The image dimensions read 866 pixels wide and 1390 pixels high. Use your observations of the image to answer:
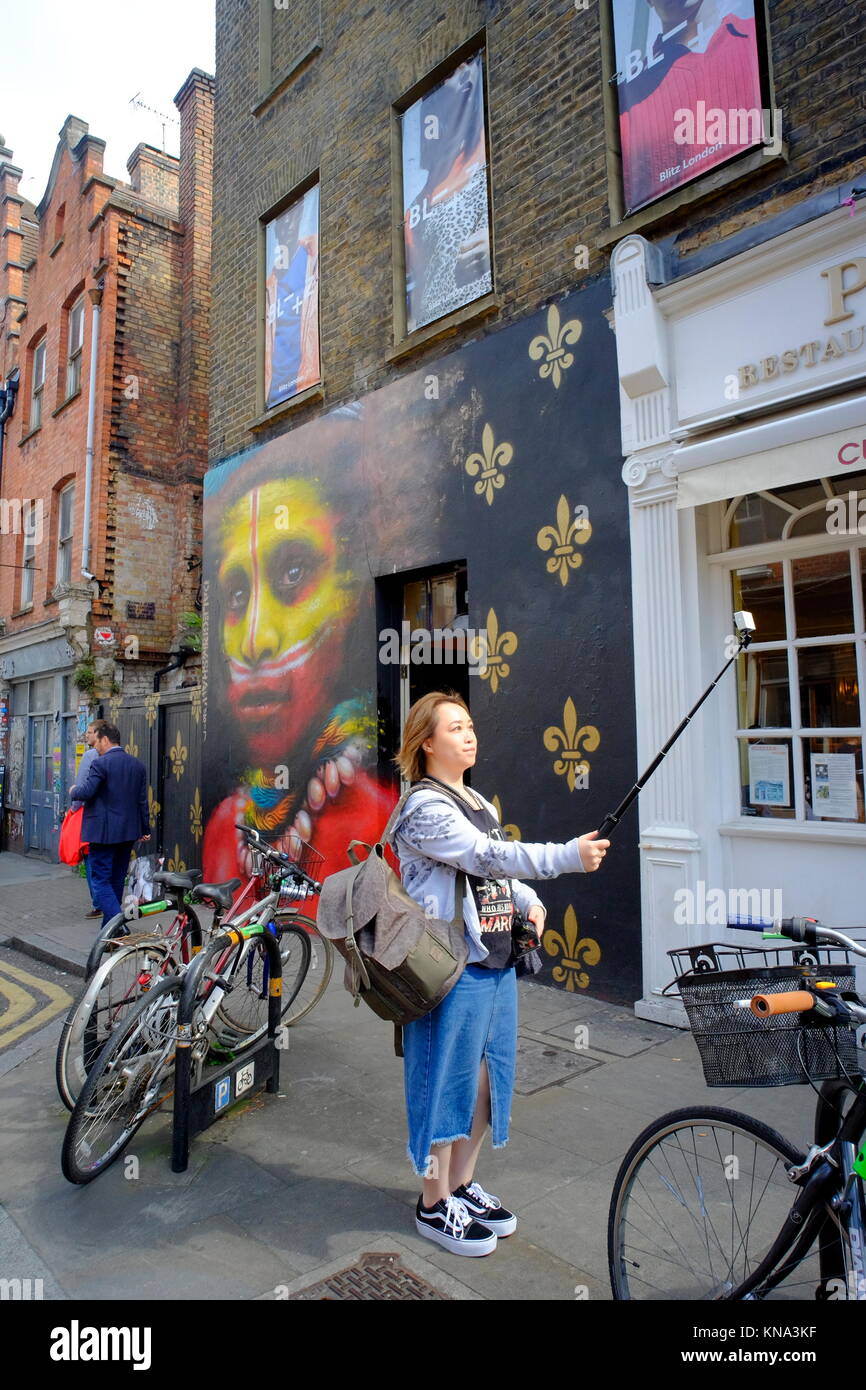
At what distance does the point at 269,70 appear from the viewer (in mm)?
9719

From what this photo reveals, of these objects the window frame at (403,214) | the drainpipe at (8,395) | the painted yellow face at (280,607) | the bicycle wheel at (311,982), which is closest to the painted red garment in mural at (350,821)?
the painted yellow face at (280,607)

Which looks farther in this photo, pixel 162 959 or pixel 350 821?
pixel 350 821

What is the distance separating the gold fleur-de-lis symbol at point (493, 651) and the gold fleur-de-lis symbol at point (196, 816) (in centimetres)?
534

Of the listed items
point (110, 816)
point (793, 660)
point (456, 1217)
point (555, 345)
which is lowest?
point (456, 1217)

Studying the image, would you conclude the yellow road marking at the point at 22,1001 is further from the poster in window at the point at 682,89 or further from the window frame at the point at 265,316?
the poster in window at the point at 682,89

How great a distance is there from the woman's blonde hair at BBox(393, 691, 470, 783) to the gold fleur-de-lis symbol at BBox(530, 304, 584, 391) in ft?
12.8

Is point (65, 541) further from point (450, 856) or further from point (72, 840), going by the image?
point (450, 856)

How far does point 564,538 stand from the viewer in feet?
20.0

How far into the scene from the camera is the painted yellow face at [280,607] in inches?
336

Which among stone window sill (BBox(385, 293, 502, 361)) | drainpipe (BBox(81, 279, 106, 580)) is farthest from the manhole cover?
drainpipe (BBox(81, 279, 106, 580))

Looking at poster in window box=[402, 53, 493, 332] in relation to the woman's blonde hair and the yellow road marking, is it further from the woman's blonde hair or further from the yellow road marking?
the yellow road marking

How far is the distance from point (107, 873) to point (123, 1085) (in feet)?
12.7

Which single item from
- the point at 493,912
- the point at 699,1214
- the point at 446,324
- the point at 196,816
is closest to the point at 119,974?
the point at 493,912

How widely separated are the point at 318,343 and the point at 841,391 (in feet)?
18.8
